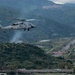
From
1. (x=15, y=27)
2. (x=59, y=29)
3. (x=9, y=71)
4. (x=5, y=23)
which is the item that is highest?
(x=15, y=27)

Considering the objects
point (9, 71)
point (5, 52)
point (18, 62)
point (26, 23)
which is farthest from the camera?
point (5, 52)

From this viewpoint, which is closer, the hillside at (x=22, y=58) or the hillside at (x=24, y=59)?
the hillside at (x=24, y=59)

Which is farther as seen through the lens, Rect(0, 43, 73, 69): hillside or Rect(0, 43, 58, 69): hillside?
Rect(0, 43, 58, 69): hillside

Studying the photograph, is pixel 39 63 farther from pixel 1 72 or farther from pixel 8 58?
pixel 1 72

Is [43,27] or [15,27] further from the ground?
[15,27]

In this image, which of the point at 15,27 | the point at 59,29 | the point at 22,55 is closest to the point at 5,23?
the point at 59,29

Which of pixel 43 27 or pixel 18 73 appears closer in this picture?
pixel 18 73

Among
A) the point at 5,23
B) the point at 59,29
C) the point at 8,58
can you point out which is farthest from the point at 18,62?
the point at 59,29

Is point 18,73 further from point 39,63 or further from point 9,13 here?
point 9,13

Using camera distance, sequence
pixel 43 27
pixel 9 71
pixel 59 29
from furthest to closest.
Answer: pixel 59 29
pixel 43 27
pixel 9 71

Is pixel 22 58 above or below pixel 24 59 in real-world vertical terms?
above
